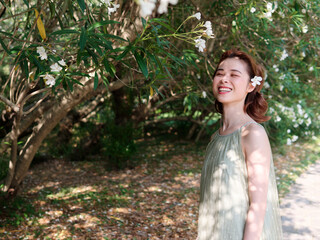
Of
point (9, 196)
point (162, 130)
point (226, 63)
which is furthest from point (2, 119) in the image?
point (162, 130)

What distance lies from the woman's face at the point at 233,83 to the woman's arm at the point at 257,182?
0.78 ft

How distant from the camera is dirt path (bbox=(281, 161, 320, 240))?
148 inches

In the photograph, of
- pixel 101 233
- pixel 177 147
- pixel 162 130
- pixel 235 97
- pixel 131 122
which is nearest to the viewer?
pixel 235 97

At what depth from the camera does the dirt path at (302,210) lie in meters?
3.75

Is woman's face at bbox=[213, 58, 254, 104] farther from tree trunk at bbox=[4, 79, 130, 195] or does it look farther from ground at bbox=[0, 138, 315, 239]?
ground at bbox=[0, 138, 315, 239]

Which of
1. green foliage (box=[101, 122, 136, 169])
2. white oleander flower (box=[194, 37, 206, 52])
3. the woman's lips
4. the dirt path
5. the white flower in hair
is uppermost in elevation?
white oleander flower (box=[194, 37, 206, 52])

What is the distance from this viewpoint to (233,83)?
5.12 ft

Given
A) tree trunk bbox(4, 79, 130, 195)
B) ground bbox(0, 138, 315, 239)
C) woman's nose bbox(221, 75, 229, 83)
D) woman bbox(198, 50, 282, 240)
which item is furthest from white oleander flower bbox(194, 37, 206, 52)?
ground bbox(0, 138, 315, 239)

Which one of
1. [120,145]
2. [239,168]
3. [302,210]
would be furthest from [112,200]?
[239,168]

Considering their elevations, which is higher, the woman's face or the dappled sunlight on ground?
the woman's face

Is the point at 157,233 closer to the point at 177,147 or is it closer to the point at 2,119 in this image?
the point at 2,119

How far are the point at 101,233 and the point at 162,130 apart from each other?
209 inches

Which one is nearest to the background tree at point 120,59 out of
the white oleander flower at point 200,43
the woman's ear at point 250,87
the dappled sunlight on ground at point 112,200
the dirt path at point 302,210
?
the white oleander flower at point 200,43

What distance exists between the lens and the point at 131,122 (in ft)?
19.8
